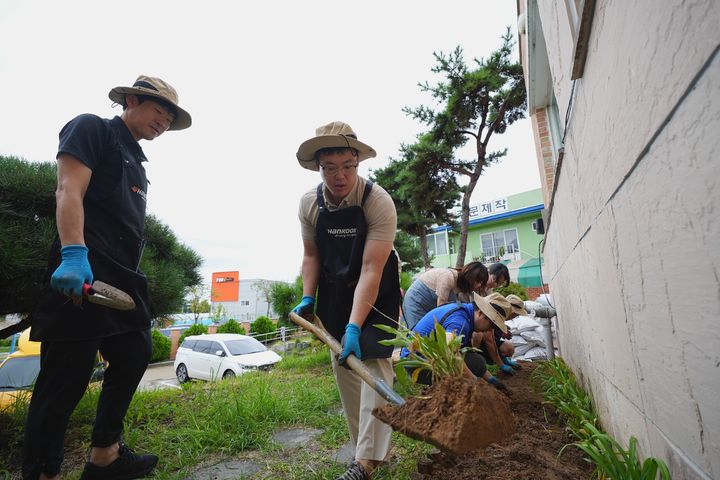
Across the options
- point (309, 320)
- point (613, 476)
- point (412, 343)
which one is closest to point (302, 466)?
point (309, 320)

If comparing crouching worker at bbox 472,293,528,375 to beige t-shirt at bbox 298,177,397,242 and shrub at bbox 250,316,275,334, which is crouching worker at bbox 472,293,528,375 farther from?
shrub at bbox 250,316,275,334

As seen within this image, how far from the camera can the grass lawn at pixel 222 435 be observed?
220 cm

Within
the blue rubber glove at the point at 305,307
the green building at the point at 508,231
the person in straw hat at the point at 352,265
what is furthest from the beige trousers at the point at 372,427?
the green building at the point at 508,231

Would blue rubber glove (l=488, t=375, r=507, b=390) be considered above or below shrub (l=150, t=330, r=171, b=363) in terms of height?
above

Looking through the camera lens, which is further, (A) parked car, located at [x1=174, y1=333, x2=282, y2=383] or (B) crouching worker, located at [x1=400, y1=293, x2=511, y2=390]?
(A) parked car, located at [x1=174, y1=333, x2=282, y2=383]

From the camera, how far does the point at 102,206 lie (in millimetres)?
2027

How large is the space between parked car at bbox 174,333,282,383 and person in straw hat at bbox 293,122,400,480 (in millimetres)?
9047

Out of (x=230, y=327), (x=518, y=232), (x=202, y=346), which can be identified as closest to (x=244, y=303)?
(x=230, y=327)

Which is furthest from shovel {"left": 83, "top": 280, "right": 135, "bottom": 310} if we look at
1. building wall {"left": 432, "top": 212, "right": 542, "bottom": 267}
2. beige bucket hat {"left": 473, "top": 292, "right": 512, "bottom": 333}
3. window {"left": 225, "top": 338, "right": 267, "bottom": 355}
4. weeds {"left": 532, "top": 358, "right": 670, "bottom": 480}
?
building wall {"left": 432, "top": 212, "right": 542, "bottom": 267}

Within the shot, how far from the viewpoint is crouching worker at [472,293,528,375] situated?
3.78m

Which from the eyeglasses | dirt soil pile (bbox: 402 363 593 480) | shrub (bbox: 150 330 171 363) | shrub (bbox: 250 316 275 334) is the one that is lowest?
shrub (bbox: 150 330 171 363)

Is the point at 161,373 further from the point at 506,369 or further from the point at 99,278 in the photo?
the point at 99,278

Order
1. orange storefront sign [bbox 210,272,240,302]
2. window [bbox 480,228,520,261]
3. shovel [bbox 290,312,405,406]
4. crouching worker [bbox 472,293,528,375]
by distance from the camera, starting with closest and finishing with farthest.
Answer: shovel [bbox 290,312,405,406], crouching worker [bbox 472,293,528,375], window [bbox 480,228,520,261], orange storefront sign [bbox 210,272,240,302]

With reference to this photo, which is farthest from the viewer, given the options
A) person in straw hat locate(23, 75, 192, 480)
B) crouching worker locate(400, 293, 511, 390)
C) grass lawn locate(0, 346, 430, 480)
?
crouching worker locate(400, 293, 511, 390)
